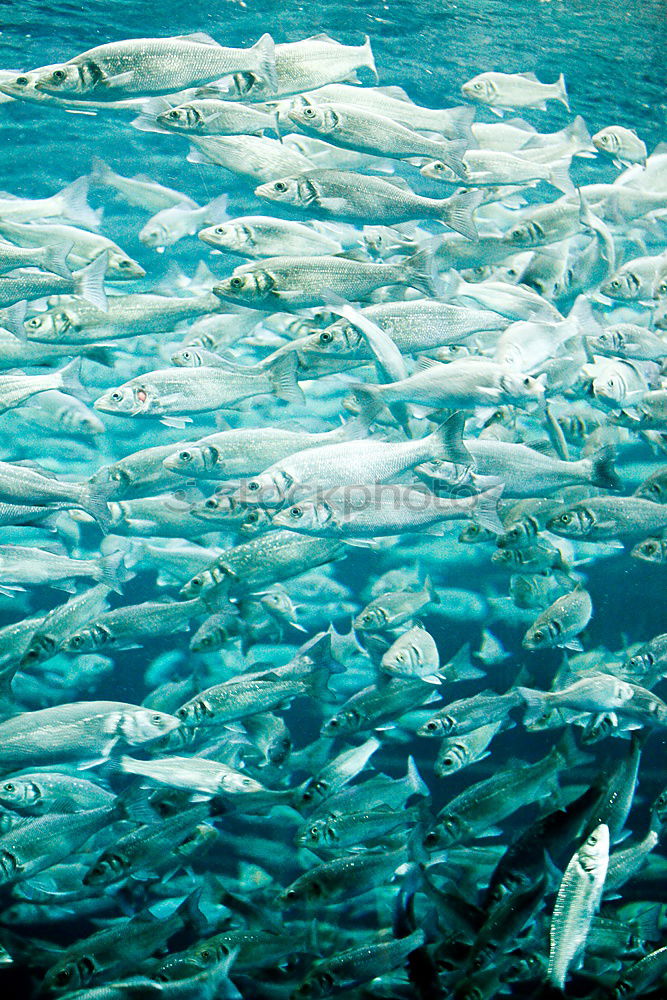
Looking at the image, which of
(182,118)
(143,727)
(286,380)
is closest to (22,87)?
(182,118)

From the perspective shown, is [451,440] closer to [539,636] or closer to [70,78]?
[539,636]

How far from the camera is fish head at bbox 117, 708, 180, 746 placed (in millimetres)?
4316

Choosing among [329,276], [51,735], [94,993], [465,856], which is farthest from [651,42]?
[94,993]

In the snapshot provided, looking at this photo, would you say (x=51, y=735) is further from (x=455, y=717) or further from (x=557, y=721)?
(x=557, y=721)

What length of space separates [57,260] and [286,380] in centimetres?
155

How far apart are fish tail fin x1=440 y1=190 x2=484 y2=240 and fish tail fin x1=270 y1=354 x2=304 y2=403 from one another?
1.29m

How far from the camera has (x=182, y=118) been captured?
4289 mm

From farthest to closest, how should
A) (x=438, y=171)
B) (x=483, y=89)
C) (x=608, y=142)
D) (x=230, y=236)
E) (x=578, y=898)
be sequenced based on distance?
(x=608, y=142), (x=483, y=89), (x=438, y=171), (x=230, y=236), (x=578, y=898)

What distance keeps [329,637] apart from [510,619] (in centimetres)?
617

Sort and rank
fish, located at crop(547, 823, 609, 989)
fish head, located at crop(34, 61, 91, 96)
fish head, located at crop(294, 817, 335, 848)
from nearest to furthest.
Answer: fish, located at crop(547, 823, 609, 989)
fish head, located at crop(34, 61, 91, 96)
fish head, located at crop(294, 817, 335, 848)

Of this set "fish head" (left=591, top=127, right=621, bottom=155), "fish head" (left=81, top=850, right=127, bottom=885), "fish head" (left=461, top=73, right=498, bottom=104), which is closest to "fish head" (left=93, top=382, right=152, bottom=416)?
"fish head" (left=81, top=850, right=127, bottom=885)

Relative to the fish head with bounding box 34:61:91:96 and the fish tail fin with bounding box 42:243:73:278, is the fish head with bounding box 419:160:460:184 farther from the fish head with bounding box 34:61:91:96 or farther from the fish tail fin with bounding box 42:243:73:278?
the fish tail fin with bounding box 42:243:73:278

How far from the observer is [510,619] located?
1056 cm

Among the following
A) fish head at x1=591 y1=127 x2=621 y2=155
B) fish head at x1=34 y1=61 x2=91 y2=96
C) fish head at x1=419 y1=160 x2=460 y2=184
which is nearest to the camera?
fish head at x1=34 y1=61 x2=91 y2=96
